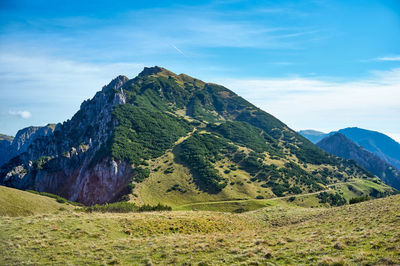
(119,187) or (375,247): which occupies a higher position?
(375,247)

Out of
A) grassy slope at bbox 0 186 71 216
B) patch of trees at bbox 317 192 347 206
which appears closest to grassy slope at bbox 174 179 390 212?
patch of trees at bbox 317 192 347 206

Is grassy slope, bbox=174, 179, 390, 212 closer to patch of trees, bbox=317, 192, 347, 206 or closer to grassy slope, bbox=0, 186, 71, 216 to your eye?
patch of trees, bbox=317, 192, 347, 206

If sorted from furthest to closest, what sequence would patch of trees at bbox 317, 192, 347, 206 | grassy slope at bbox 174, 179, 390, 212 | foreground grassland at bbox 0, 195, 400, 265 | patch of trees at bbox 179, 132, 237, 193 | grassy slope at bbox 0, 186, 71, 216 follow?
patch of trees at bbox 317, 192, 347, 206 → patch of trees at bbox 179, 132, 237, 193 → grassy slope at bbox 174, 179, 390, 212 → grassy slope at bbox 0, 186, 71, 216 → foreground grassland at bbox 0, 195, 400, 265

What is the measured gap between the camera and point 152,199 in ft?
394

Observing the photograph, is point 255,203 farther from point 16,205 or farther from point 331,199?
point 16,205

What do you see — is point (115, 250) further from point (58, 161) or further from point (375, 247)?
point (58, 161)

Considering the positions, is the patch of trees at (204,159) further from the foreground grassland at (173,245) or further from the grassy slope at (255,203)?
the foreground grassland at (173,245)

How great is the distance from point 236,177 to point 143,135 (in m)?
88.3

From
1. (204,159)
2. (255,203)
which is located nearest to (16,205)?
(255,203)

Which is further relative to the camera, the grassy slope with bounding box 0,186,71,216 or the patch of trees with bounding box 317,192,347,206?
the patch of trees with bounding box 317,192,347,206

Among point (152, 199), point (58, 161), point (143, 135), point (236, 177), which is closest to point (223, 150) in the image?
point (236, 177)

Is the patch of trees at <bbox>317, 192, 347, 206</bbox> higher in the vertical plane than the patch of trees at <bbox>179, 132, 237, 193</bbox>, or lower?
lower

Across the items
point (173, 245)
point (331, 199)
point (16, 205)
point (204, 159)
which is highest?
point (204, 159)

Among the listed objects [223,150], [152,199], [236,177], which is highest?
[223,150]
